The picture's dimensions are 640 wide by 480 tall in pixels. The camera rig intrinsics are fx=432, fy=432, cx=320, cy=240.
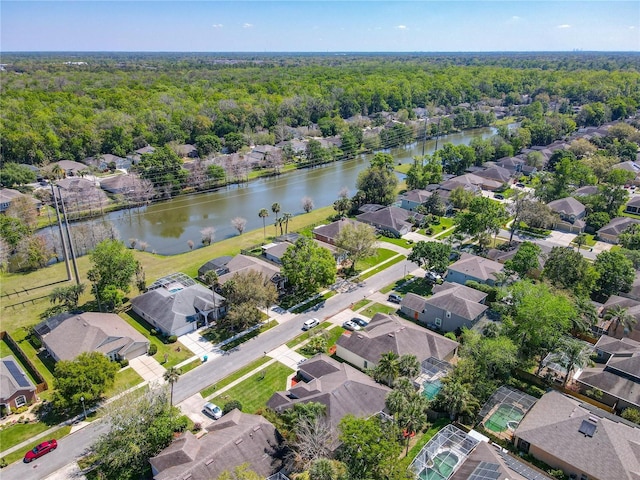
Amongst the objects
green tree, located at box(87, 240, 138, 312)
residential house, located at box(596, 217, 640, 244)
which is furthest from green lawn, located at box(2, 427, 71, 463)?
residential house, located at box(596, 217, 640, 244)

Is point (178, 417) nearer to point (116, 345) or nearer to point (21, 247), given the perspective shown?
point (116, 345)

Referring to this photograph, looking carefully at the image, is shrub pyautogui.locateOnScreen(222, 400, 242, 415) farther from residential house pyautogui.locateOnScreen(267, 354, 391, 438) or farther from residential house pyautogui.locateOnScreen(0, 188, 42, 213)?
residential house pyautogui.locateOnScreen(0, 188, 42, 213)

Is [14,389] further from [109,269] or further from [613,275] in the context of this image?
[613,275]

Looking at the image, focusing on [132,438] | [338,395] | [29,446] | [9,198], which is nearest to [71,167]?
[9,198]

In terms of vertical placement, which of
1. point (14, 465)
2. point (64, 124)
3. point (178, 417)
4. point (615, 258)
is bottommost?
point (14, 465)

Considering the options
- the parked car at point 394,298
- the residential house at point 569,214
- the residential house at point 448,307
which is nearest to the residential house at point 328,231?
the parked car at point 394,298

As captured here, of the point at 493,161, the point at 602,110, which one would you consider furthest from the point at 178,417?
the point at 602,110
